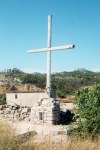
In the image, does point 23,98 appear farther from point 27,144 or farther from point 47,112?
point 27,144

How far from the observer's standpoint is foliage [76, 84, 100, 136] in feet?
39.0

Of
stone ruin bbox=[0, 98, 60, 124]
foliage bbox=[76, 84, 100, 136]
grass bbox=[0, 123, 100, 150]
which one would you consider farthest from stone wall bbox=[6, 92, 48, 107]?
grass bbox=[0, 123, 100, 150]

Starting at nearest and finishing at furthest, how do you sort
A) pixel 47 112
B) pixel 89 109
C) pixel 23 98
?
pixel 89 109 → pixel 47 112 → pixel 23 98

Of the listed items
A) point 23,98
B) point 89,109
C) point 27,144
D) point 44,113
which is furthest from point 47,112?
point 23,98

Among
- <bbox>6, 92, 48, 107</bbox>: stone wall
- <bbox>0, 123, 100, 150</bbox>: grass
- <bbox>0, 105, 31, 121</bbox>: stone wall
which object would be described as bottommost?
<bbox>0, 123, 100, 150</bbox>: grass

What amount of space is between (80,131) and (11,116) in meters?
6.92

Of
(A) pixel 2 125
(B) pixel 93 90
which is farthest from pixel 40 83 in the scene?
(A) pixel 2 125

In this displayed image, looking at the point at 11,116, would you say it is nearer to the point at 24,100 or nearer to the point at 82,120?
the point at 82,120

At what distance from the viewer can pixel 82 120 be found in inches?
495

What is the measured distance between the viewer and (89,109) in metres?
12.4

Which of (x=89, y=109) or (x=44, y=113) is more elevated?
(x=89, y=109)

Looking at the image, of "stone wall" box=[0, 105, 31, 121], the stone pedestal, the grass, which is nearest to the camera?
the grass

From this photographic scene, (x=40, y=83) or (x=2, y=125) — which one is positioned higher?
(x=40, y=83)

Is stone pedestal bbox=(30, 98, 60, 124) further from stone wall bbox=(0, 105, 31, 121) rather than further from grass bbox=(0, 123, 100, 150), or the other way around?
grass bbox=(0, 123, 100, 150)
